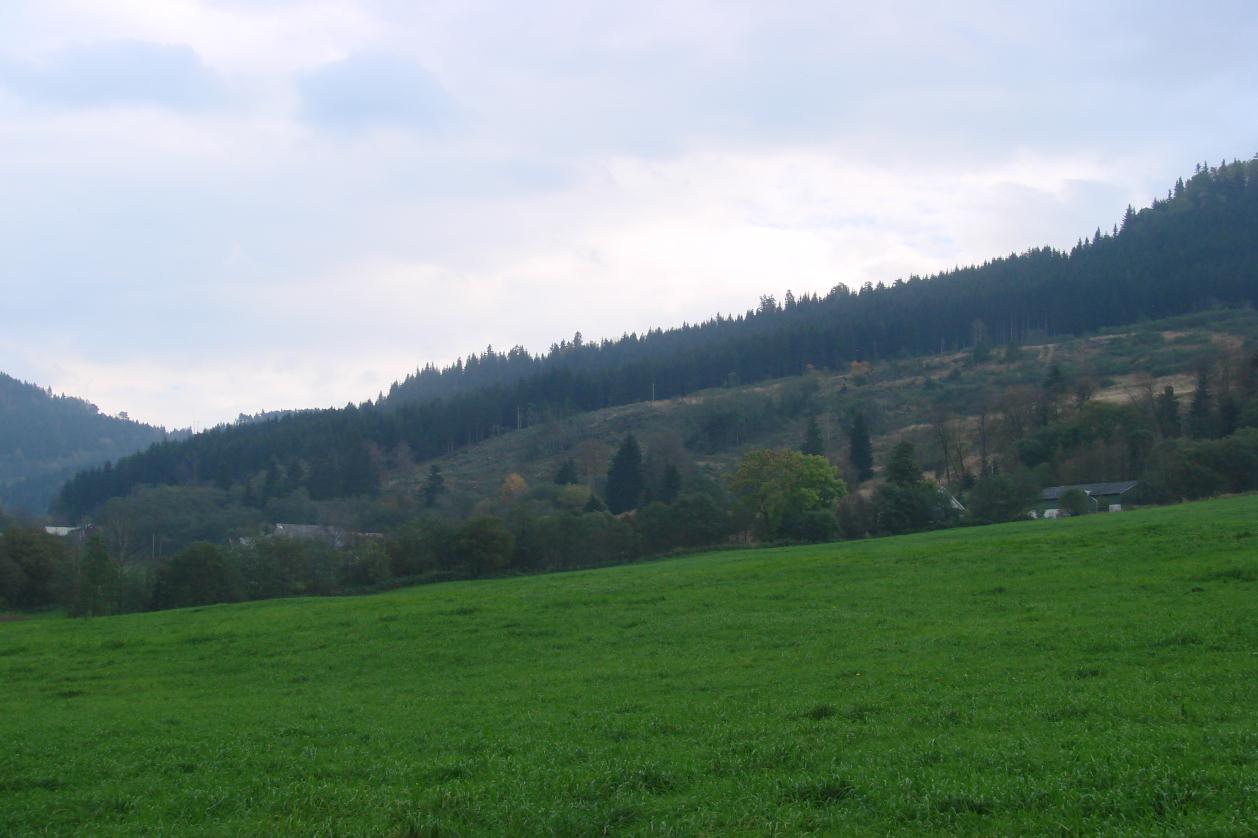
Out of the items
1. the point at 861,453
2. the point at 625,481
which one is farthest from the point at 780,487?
the point at 625,481

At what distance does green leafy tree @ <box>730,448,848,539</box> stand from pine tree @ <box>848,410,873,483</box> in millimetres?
27883

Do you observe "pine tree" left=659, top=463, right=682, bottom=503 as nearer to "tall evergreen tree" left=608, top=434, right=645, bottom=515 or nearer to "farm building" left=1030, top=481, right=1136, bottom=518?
"tall evergreen tree" left=608, top=434, right=645, bottom=515

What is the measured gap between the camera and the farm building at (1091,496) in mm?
73688

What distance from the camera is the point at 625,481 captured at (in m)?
112

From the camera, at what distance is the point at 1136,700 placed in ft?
50.7

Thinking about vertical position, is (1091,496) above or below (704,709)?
below

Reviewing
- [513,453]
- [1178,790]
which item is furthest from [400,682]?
[513,453]

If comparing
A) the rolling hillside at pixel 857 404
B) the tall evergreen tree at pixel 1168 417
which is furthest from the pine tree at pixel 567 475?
the tall evergreen tree at pixel 1168 417

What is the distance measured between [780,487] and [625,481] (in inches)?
1529

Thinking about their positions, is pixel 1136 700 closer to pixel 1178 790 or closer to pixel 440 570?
pixel 1178 790

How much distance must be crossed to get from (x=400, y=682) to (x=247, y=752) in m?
8.63

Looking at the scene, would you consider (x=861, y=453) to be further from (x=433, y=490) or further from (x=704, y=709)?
(x=704, y=709)

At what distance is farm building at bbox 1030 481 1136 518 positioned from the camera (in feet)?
242

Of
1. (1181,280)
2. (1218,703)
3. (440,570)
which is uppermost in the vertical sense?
(1181,280)
